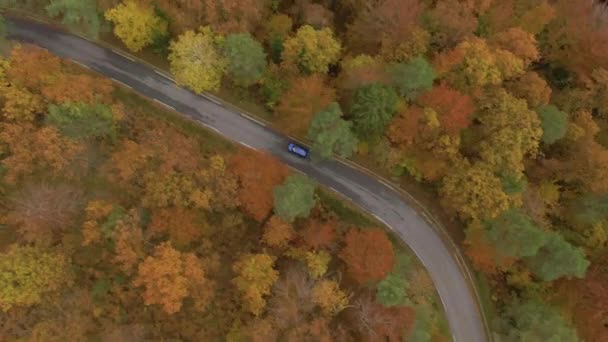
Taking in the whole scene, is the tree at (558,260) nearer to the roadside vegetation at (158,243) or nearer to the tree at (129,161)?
the roadside vegetation at (158,243)

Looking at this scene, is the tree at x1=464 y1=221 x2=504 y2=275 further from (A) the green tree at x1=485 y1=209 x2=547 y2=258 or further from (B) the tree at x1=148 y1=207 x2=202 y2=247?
(B) the tree at x1=148 y1=207 x2=202 y2=247

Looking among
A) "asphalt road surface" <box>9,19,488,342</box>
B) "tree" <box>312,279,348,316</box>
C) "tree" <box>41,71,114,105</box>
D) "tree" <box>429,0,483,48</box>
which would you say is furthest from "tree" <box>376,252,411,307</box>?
"tree" <box>41,71,114,105</box>

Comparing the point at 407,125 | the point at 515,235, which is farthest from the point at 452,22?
the point at 515,235

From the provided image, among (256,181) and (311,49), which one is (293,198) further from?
(311,49)

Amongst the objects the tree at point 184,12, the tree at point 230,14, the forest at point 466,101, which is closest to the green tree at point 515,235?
the forest at point 466,101

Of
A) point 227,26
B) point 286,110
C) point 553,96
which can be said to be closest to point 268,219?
point 286,110
